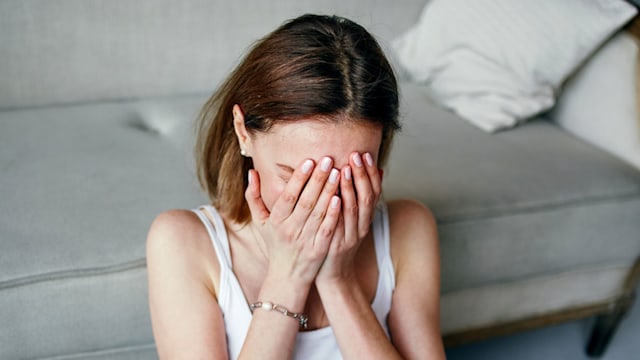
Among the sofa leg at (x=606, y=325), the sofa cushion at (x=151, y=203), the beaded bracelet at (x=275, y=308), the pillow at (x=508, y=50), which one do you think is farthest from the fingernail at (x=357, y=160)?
the sofa leg at (x=606, y=325)

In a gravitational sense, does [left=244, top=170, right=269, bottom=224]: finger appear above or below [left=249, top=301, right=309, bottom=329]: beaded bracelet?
above

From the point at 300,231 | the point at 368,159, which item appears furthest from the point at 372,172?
the point at 300,231

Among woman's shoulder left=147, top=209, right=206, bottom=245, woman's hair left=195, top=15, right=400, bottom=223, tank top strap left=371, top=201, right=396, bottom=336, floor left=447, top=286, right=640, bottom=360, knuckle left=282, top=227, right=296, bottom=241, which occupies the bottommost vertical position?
floor left=447, top=286, right=640, bottom=360

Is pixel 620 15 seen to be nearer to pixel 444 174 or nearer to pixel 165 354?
pixel 444 174

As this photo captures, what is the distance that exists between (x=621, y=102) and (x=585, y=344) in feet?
2.04

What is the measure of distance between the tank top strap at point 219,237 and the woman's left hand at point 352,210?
5.7 inches

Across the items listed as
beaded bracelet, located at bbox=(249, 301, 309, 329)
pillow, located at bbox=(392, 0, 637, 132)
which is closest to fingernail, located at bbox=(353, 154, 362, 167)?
beaded bracelet, located at bbox=(249, 301, 309, 329)

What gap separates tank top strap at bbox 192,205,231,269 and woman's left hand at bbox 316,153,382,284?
5.7 inches

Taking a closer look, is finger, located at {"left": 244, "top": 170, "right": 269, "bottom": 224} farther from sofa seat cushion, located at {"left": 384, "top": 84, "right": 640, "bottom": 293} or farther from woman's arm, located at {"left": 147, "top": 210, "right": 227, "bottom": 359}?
sofa seat cushion, located at {"left": 384, "top": 84, "right": 640, "bottom": 293}

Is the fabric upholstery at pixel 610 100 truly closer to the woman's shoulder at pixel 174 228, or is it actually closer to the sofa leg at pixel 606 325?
the sofa leg at pixel 606 325

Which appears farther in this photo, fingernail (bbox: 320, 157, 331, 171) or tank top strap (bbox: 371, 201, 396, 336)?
tank top strap (bbox: 371, 201, 396, 336)

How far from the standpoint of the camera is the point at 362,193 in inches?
35.7

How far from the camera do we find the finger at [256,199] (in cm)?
94

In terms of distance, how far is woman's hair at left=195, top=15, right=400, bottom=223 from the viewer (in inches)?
34.9
